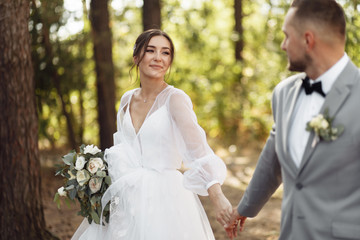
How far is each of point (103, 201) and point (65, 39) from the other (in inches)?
286

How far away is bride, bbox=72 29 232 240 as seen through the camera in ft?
10.8

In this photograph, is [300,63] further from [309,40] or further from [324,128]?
[324,128]

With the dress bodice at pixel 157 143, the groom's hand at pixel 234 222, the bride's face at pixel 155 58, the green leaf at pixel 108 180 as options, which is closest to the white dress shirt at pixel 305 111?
the groom's hand at pixel 234 222

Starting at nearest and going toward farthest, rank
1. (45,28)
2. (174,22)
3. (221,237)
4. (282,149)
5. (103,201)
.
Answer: (282,149)
(103,201)
(221,237)
(45,28)
(174,22)

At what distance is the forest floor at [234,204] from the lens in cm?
669

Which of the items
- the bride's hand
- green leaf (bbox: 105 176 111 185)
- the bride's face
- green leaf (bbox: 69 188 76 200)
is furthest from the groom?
green leaf (bbox: 69 188 76 200)

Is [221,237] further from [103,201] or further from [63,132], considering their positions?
[63,132]

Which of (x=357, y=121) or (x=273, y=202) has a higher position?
(x=357, y=121)

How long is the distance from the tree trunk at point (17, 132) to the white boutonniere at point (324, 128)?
3587mm

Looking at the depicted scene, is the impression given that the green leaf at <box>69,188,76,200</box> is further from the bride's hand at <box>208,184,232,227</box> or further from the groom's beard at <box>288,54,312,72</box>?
the groom's beard at <box>288,54,312,72</box>

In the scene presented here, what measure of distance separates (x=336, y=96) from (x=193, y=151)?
1411mm

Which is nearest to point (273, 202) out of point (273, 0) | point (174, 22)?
point (273, 0)

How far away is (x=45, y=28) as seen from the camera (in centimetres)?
957

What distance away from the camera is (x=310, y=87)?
7.36ft
